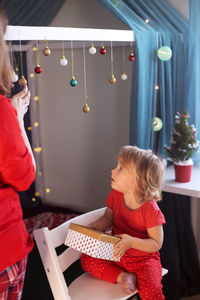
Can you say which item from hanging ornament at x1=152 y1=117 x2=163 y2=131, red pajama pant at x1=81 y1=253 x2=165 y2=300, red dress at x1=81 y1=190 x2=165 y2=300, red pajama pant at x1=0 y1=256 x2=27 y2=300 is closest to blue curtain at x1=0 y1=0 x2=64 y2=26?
hanging ornament at x1=152 y1=117 x2=163 y2=131

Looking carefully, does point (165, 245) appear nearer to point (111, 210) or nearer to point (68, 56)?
point (111, 210)

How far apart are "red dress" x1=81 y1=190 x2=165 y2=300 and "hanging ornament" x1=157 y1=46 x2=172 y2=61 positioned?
89 cm

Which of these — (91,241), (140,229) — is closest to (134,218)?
(140,229)

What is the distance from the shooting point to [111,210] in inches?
66.2

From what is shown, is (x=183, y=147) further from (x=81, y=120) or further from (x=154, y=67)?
(x=81, y=120)

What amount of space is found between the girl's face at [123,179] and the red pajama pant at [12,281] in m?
0.57

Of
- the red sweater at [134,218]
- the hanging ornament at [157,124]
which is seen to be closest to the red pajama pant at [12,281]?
the red sweater at [134,218]

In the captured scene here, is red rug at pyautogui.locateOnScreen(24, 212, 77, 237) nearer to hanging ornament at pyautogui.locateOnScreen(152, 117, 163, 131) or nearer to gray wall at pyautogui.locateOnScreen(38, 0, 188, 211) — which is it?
gray wall at pyautogui.locateOnScreen(38, 0, 188, 211)

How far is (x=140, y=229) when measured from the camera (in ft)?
5.21

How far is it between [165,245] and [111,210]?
743 mm

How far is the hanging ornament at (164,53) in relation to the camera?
209 cm

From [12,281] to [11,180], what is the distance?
0.29m

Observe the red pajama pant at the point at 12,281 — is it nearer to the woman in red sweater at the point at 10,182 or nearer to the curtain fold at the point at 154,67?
the woman in red sweater at the point at 10,182

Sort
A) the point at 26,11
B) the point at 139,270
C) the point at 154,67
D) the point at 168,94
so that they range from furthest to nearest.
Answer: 1. the point at 26,11
2. the point at 168,94
3. the point at 154,67
4. the point at 139,270
